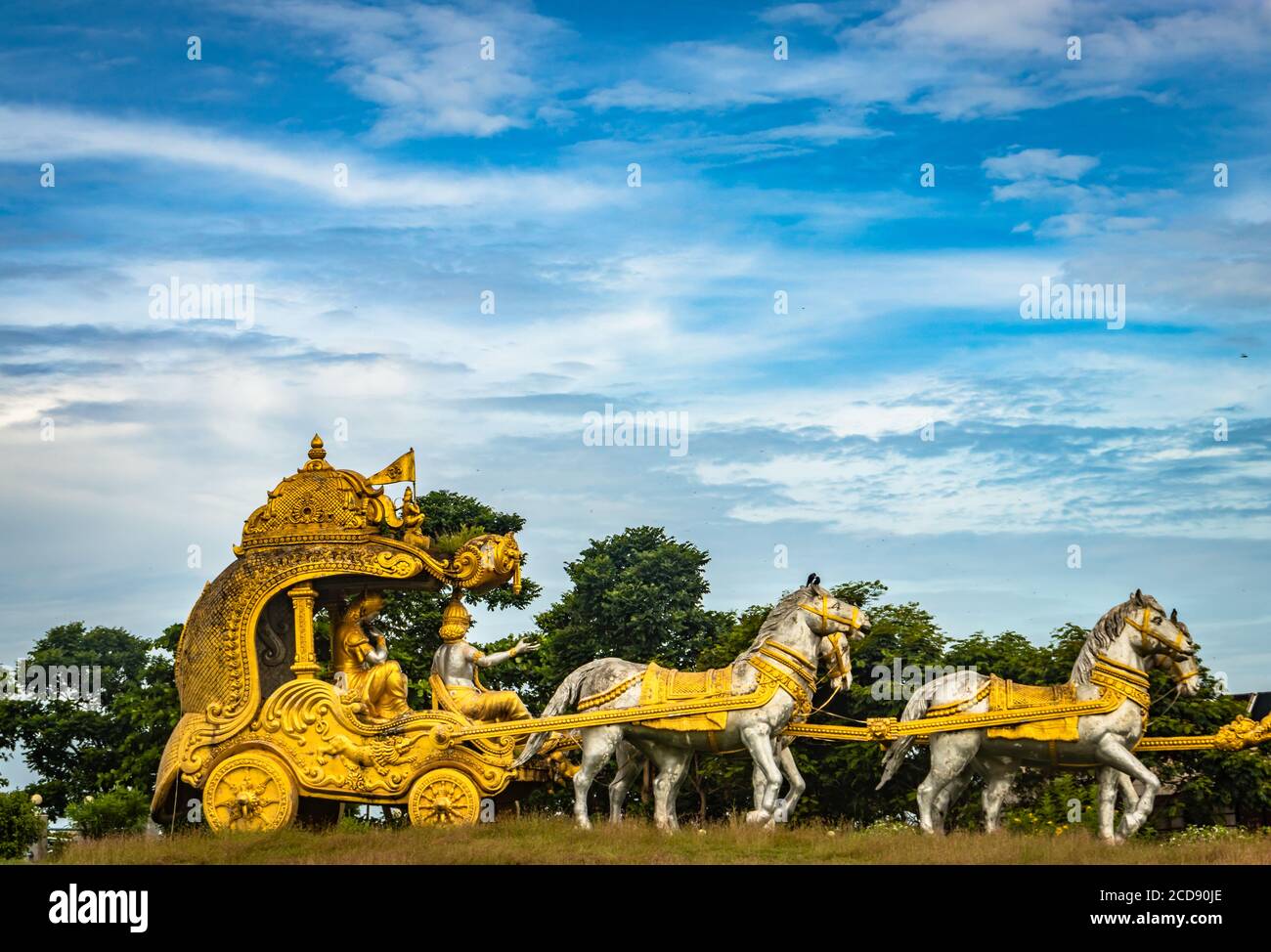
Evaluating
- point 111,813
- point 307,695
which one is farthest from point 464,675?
point 111,813

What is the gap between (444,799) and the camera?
17.6m

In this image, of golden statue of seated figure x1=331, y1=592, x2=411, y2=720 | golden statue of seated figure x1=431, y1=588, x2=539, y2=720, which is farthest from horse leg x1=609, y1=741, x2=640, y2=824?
golden statue of seated figure x1=331, y1=592, x2=411, y2=720

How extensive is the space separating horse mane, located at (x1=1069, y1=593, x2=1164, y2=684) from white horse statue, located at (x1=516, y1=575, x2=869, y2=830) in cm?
208

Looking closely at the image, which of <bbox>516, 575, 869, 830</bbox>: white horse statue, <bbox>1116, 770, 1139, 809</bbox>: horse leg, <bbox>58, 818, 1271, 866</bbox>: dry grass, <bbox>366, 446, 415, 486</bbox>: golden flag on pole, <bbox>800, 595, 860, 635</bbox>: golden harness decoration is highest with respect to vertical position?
<bbox>366, 446, 415, 486</bbox>: golden flag on pole

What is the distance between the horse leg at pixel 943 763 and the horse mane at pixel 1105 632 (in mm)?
1175

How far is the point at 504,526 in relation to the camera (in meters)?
28.7

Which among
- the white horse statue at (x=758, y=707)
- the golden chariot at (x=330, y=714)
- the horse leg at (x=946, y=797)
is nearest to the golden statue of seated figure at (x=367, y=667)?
the golden chariot at (x=330, y=714)

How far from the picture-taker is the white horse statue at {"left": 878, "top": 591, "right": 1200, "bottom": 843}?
55.0ft

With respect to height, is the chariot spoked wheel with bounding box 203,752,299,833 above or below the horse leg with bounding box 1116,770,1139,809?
above

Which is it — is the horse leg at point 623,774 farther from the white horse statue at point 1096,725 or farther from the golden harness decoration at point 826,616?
the white horse statue at point 1096,725

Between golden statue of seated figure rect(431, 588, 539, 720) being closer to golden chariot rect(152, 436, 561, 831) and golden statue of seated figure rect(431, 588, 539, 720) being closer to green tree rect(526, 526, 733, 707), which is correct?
golden chariot rect(152, 436, 561, 831)
